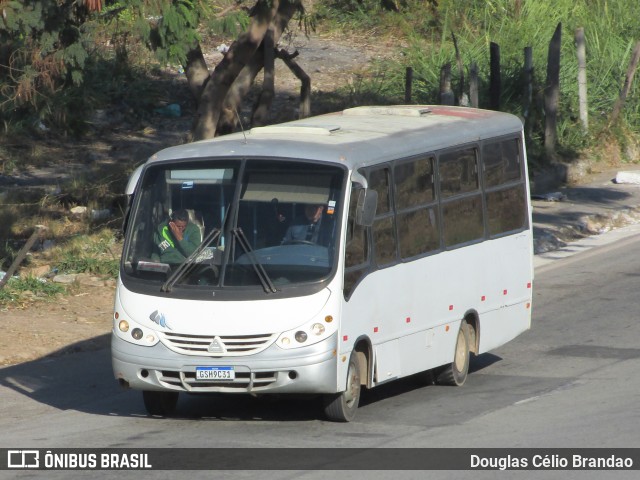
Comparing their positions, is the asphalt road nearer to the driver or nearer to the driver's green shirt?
the driver's green shirt

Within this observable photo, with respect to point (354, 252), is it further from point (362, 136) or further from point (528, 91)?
point (528, 91)

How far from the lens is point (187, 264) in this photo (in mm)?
9836

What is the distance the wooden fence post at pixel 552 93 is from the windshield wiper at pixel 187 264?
1645 centimetres

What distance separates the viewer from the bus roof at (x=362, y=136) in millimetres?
10141

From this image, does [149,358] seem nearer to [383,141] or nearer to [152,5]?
[383,141]

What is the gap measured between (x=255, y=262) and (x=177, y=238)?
0.76 m

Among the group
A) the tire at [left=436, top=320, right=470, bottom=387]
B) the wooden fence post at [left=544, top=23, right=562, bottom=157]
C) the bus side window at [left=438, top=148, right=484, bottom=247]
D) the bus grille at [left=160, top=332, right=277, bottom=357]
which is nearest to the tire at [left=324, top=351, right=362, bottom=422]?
the bus grille at [left=160, top=332, right=277, bottom=357]

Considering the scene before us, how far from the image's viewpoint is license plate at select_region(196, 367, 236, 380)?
31.1 ft

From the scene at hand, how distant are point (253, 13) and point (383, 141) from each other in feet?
30.2

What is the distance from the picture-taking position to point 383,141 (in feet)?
35.6

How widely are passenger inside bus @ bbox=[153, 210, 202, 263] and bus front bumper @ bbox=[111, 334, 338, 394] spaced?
782mm

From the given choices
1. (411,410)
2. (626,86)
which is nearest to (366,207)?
(411,410)

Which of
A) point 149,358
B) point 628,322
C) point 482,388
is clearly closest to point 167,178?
point 149,358

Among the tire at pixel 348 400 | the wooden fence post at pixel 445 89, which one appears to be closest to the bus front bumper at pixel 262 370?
the tire at pixel 348 400
